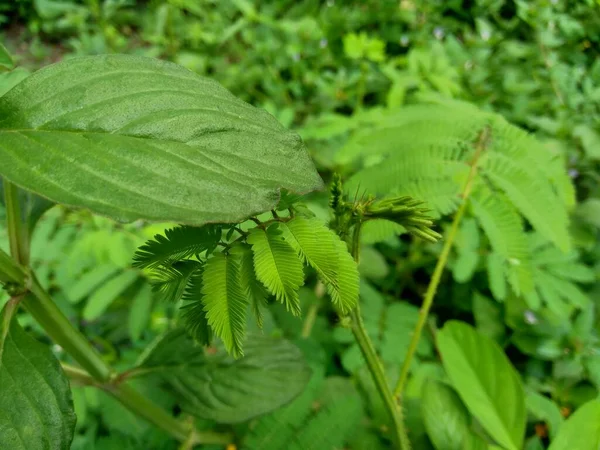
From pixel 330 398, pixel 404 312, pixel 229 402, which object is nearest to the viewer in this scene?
pixel 229 402

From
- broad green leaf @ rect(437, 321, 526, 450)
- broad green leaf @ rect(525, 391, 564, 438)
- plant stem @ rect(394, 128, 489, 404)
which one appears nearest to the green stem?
plant stem @ rect(394, 128, 489, 404)

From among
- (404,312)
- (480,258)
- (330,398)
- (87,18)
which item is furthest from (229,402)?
(87,18)

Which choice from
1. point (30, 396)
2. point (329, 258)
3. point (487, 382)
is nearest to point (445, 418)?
point (487, 382)

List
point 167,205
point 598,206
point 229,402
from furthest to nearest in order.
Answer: point 598,206
point 229,402
point 167,205

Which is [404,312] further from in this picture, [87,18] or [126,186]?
[87,18]

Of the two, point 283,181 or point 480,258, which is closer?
point 283,181

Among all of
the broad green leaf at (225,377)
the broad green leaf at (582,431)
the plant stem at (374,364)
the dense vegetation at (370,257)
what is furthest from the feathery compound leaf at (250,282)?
the broad green leaf at (582,431)
